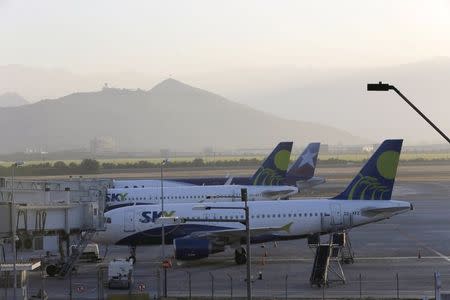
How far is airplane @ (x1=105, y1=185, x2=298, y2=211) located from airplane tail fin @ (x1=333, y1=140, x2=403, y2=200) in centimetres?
1850

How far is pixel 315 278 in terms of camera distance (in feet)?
135

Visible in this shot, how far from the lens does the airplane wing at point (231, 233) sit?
48.2 meters

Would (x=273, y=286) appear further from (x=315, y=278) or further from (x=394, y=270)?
(x=394, y=270)

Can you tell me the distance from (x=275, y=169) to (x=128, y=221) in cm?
3223

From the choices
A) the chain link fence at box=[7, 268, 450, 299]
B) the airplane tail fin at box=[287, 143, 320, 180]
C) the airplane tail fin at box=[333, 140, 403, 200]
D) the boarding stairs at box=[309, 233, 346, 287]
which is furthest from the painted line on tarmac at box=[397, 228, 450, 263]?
the airplane tail fin at box=[287, 143, 320, 180]

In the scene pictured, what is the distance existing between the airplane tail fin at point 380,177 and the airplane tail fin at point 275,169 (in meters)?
29.1

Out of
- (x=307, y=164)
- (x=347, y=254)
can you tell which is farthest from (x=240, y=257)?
(x=307, y=164)

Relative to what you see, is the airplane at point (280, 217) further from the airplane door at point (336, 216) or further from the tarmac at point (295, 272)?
the tarmac at point (295, 272)

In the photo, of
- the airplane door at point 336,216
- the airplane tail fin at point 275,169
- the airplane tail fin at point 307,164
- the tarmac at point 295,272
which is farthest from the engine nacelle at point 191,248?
the airplane tail fin at point 307,164

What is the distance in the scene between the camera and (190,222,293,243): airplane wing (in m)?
48.2

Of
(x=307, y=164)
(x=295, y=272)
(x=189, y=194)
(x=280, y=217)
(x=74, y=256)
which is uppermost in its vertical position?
(x=307, y=164)

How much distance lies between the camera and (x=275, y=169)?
80688mm

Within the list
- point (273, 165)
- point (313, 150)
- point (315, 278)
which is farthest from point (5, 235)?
point (313, 150)

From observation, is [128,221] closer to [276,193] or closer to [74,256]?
[74,256]
